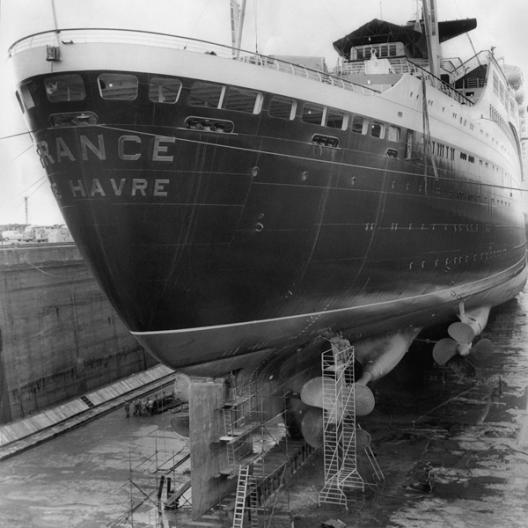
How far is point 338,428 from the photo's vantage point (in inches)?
548

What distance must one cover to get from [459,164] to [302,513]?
35.8 ft

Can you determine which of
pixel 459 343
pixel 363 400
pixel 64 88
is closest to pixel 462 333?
pixel 459 343

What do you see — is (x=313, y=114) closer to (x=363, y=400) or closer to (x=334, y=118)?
(x=334, y=118)

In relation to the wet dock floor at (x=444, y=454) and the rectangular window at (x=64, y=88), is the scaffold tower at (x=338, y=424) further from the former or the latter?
the rectangular window at (x=64, y=88)

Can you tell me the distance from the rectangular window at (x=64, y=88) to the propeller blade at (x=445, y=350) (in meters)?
12.6

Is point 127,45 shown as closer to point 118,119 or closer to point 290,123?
point 118,119

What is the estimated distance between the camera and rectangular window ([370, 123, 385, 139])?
45.6 feet

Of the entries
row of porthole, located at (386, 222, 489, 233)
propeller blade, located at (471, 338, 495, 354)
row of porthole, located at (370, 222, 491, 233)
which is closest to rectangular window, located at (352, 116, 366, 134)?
row of porthole, located at (370, 222, 491, 233)

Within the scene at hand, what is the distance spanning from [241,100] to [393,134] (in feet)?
15.4

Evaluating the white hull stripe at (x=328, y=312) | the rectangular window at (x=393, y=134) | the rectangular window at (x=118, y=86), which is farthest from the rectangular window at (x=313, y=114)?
the white hull stripe at (x=328, y=312)

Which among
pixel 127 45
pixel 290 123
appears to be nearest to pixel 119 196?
pixel 127 45

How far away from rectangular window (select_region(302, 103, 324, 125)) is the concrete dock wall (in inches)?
457

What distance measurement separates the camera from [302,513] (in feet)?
42.1

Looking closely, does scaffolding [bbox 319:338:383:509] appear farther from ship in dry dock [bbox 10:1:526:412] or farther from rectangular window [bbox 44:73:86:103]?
rectangular window [bbox 44:73:86:103]
